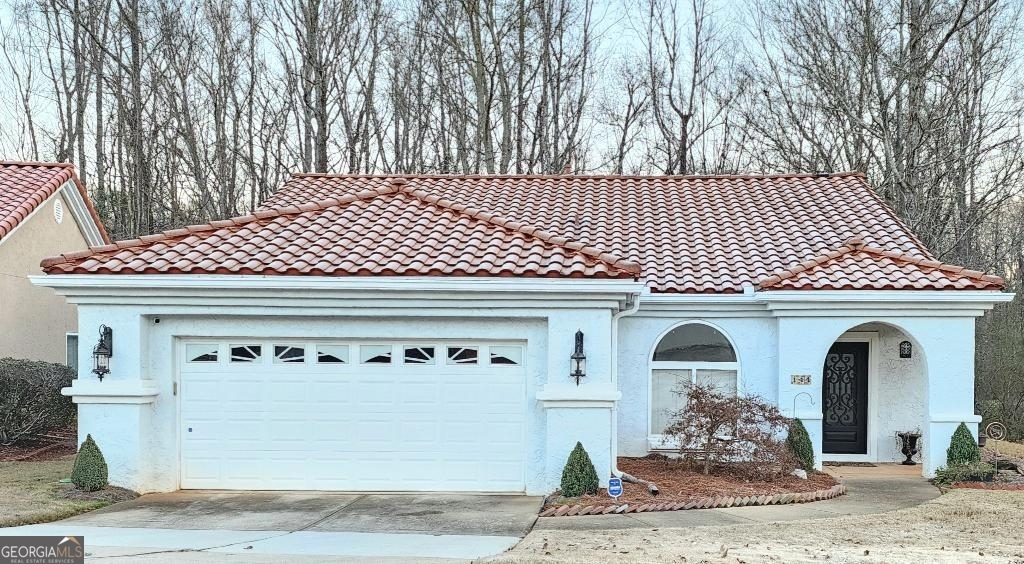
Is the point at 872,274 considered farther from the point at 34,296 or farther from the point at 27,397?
the point at 34,296

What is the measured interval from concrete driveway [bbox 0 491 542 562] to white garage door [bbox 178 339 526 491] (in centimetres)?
32

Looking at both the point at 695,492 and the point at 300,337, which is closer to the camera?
the point at 695,492

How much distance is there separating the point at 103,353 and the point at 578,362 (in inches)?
234

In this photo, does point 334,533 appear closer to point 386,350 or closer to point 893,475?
point 386,350

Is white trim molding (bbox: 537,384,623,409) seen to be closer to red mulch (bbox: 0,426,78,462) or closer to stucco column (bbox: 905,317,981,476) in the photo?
stucco column (bbox: 905,317,981,476)

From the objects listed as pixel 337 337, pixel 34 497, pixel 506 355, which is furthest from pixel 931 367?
pixel 34 497

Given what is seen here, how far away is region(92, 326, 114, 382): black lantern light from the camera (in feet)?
38.7

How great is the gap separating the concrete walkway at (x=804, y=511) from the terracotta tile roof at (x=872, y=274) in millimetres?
2766

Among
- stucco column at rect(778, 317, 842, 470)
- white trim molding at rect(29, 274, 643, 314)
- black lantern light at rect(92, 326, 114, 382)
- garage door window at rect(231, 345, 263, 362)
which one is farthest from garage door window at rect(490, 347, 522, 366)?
black lantern light at rect(92, 326, 114, 382)

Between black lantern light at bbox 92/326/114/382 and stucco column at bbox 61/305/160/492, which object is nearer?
black lantern light at bbox 92/326/114/382

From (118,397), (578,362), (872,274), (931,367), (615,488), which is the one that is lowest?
(615,488)

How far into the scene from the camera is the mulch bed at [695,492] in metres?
11.0

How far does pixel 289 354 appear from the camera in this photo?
40.8 feet

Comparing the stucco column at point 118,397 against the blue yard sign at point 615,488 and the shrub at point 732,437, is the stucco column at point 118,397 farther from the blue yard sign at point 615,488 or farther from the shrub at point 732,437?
the shrub at point 732,437
